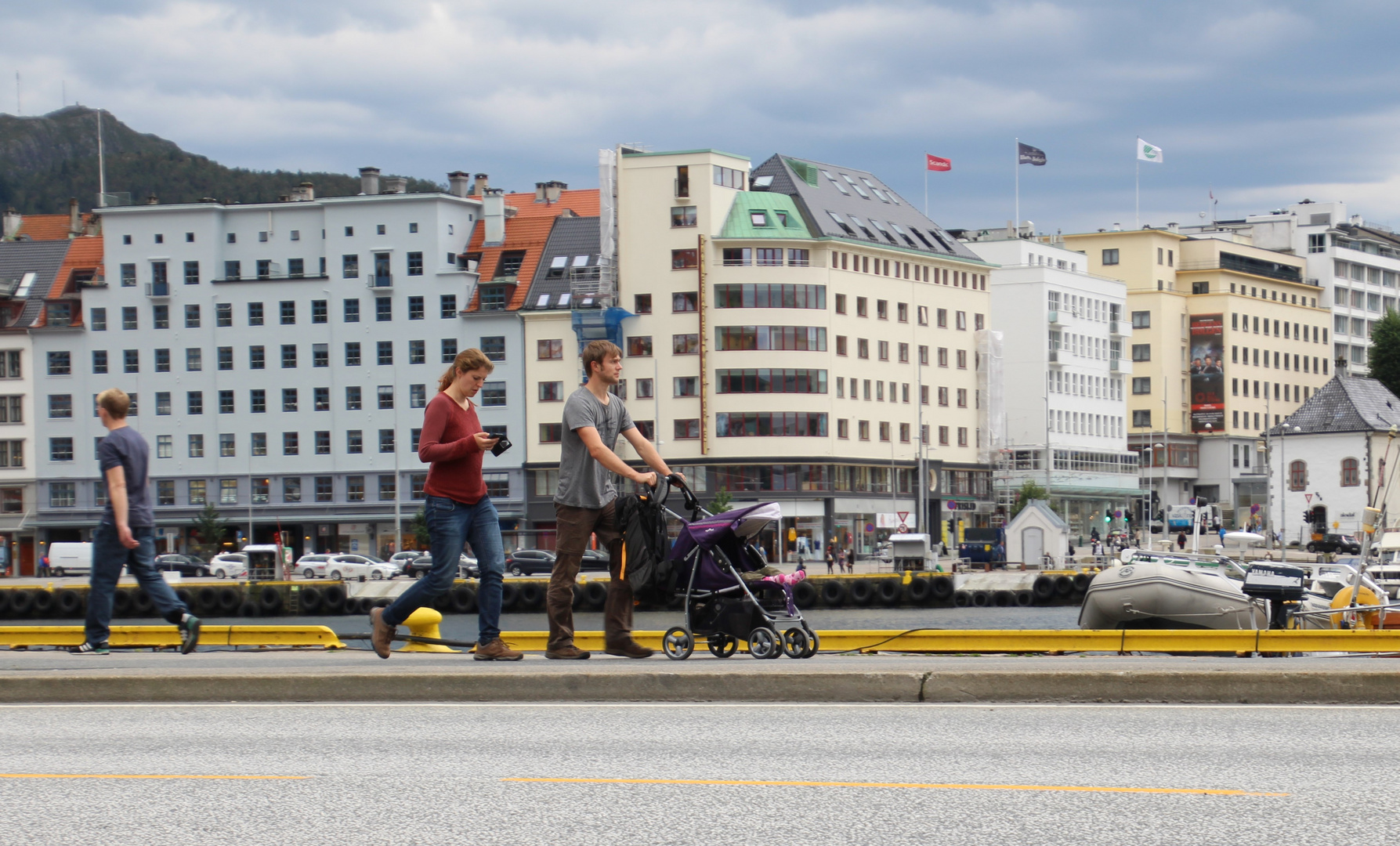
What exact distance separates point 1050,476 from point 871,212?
22.9 meters

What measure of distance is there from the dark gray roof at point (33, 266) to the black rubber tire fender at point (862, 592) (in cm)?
6350

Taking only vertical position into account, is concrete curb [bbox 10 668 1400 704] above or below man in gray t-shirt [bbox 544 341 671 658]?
below

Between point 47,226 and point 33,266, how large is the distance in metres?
11.9

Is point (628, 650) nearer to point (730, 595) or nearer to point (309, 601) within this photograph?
point (730, 595)

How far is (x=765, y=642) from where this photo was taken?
A: 12727 mm

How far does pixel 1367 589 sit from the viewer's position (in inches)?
1339

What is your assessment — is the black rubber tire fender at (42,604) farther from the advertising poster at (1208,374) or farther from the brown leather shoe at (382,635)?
the advertising poster at (1208,374)

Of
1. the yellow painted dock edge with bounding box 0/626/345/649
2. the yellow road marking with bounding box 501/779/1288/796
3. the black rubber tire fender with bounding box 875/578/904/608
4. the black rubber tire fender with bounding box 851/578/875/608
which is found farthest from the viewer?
the black rubber tire fender with bounding box 875/578/904/608

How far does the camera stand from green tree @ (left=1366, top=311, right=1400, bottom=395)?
459ft

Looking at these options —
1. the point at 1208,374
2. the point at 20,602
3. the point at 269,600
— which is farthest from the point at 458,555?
the point at 1208,374

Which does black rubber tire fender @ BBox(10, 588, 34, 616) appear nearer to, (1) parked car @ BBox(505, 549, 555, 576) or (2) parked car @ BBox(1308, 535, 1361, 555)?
(1) parked car @ BBox(505, 549, 555, 576)

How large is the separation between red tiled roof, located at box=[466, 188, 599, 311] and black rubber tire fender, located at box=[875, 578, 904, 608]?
44966mm

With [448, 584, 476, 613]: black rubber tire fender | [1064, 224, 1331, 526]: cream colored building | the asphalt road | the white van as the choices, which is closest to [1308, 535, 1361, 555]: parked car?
[1064, 224, 1331, 526]: cream colored building

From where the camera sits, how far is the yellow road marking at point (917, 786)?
23.9 feet
